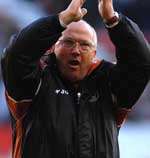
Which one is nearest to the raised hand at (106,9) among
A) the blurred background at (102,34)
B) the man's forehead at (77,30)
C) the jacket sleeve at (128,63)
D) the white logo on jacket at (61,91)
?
the jacket sleeve at (128,63)

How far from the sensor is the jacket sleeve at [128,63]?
2949mm

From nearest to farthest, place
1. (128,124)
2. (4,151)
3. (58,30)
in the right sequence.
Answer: (58,30) → (4,151) → (128,124)

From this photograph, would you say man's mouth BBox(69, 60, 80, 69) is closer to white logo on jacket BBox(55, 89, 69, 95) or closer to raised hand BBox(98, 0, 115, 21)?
white logo on jacket BBox(55, 89, 69, 95)

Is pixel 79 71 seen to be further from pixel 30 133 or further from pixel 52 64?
pixel 30 133

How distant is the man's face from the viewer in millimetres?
2986

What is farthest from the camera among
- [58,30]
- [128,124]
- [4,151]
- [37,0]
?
[37,0]

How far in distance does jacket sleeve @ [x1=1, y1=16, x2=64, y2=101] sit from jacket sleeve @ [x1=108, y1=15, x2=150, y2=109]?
243mm

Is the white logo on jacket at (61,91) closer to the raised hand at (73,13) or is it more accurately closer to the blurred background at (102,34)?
the raised hand at (73,13)

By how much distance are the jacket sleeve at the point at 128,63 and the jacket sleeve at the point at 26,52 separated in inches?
9.6

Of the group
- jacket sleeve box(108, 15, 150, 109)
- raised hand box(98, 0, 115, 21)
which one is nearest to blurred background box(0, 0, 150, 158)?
jacket sleeve box(108, 15, 150, 109)

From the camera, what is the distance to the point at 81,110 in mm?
2943

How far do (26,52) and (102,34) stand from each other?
12.6ft

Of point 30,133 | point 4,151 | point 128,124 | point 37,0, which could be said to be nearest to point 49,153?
point 30,133

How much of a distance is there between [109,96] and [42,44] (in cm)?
36
